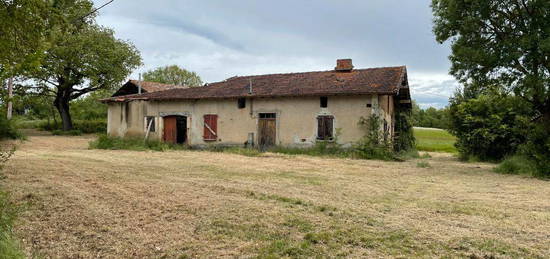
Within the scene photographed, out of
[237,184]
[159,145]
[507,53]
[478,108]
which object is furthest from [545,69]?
[159,145]

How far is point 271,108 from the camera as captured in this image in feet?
58.5

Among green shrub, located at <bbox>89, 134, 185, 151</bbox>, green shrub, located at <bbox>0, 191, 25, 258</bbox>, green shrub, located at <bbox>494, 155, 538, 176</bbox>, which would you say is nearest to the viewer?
green shrub, located at <bbox>0, 191, 25, 258</bbox>

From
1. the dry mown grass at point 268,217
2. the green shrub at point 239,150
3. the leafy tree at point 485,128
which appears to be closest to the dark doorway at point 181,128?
the green shrub at point 239,150

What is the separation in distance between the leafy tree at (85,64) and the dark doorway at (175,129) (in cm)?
1084

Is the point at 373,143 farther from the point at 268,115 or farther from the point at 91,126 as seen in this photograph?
the point at 91,126

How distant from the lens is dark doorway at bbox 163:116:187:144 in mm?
19609

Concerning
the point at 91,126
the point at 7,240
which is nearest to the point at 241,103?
the point at 7,240

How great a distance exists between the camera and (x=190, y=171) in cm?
943

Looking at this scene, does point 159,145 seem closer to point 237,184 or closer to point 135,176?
point 135,176

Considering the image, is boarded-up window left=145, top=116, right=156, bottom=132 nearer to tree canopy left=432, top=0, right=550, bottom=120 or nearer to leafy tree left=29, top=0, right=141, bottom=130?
leafy tree left=29, top=0, right=141, bottom=130

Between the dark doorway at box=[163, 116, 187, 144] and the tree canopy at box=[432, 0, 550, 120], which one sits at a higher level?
the tree canopy at box=[432, 0, 550, 120]

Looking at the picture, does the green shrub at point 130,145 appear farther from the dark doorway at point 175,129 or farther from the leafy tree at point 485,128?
the leafy tree at point 485,128

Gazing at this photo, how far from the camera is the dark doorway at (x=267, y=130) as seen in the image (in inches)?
699

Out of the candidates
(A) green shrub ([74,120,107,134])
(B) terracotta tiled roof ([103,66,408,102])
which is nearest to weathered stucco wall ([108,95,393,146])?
(B) terracotta tiled roof ([103,66,408,102])
